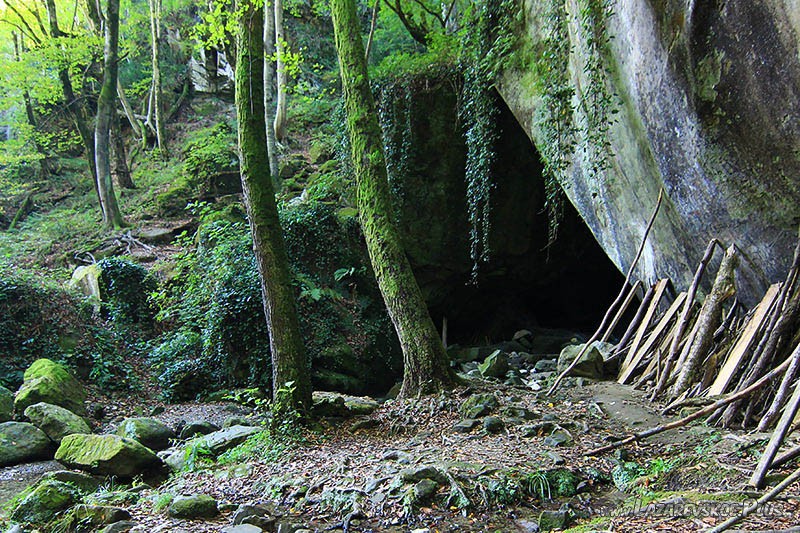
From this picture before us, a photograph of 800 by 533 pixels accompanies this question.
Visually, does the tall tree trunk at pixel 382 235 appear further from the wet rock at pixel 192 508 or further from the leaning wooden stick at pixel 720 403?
the wet rock at pixel 192 508

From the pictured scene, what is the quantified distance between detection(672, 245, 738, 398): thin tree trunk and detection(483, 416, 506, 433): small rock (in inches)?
70.0

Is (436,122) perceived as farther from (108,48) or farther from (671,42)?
(108,48)

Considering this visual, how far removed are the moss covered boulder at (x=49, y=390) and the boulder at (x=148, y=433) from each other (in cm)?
152

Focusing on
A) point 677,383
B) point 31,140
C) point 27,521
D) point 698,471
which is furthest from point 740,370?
point 31,140

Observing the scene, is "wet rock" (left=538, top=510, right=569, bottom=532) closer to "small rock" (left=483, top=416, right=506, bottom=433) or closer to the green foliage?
"small rock" (left=483, top=416, right=506, bottom=433)

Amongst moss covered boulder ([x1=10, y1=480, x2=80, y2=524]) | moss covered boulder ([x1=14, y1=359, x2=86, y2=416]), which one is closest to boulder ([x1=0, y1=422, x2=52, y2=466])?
moss covered boulder ([x1=14, y1=359, x2=86, y2=416])

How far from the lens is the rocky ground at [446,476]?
314cm

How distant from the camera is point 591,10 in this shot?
5.41 metres

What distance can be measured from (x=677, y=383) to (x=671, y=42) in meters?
3.26

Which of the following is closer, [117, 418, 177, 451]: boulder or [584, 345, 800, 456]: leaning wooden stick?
[584, 345, 800, 456]: leaning wooden stick

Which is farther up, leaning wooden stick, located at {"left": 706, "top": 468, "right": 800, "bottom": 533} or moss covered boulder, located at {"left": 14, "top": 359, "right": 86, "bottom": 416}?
leaning wooden stick, located at {"left": 706, "top": 468, "right": 800, "bottom": 533}

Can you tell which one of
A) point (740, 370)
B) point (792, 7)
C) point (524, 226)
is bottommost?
point (740, 370)

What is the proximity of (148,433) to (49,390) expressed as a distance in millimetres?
2143

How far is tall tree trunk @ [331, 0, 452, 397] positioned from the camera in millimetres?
5773
